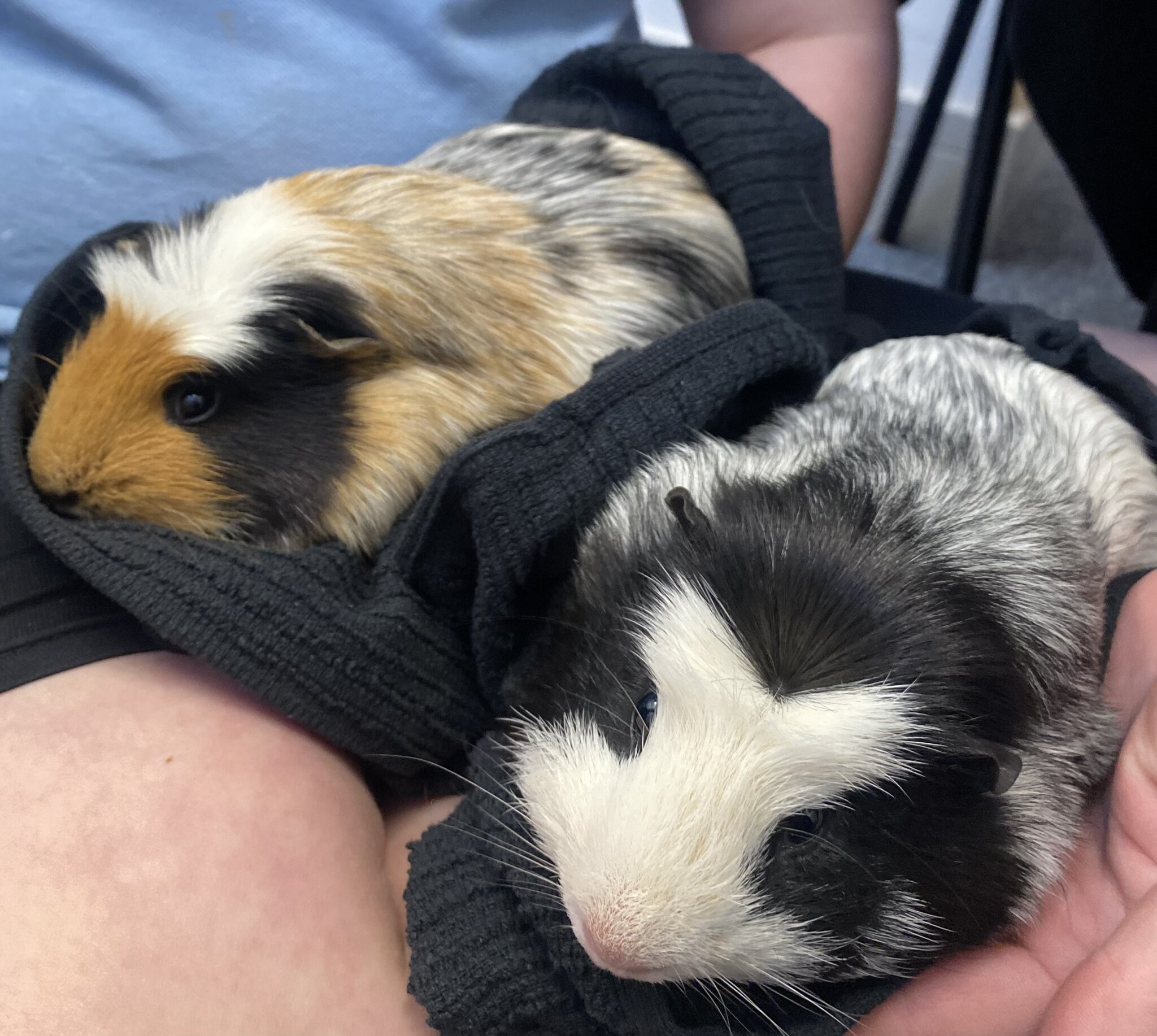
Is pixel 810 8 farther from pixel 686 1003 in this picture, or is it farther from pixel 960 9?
pixel 686 1003

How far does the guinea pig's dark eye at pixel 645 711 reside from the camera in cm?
77

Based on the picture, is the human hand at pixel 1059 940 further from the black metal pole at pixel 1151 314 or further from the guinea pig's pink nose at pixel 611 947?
the black metal pole at pixel 1151 314

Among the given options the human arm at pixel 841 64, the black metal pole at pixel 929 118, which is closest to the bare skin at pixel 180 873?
the human arm at pixel 841 64

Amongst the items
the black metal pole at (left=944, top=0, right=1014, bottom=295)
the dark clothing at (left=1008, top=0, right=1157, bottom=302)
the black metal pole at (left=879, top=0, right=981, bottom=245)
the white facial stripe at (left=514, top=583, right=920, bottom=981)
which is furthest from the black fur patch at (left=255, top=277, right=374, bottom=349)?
the black metal pole at (left=879, top=0, right=981, bottom=245)

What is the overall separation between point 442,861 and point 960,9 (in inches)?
101

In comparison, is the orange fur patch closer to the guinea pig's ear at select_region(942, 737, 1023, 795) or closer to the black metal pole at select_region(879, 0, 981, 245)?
the guinea pig's ear at select_region(942, 737, 1023, 795)

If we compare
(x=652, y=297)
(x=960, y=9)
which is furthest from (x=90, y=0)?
(x=960, y=9)

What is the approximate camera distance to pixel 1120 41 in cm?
127

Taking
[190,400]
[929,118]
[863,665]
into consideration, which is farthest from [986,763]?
[929,118]

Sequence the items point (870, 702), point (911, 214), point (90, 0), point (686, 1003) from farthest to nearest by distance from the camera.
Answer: point (911, 214), point (90, 0), point (686, 1003), point (870, 702)

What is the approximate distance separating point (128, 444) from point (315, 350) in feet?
0.74

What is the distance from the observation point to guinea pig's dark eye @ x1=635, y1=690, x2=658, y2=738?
0.77 m

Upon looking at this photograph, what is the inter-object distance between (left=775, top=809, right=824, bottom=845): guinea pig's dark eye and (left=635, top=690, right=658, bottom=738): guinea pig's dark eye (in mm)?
137

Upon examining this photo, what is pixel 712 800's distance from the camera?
27.1 inches
